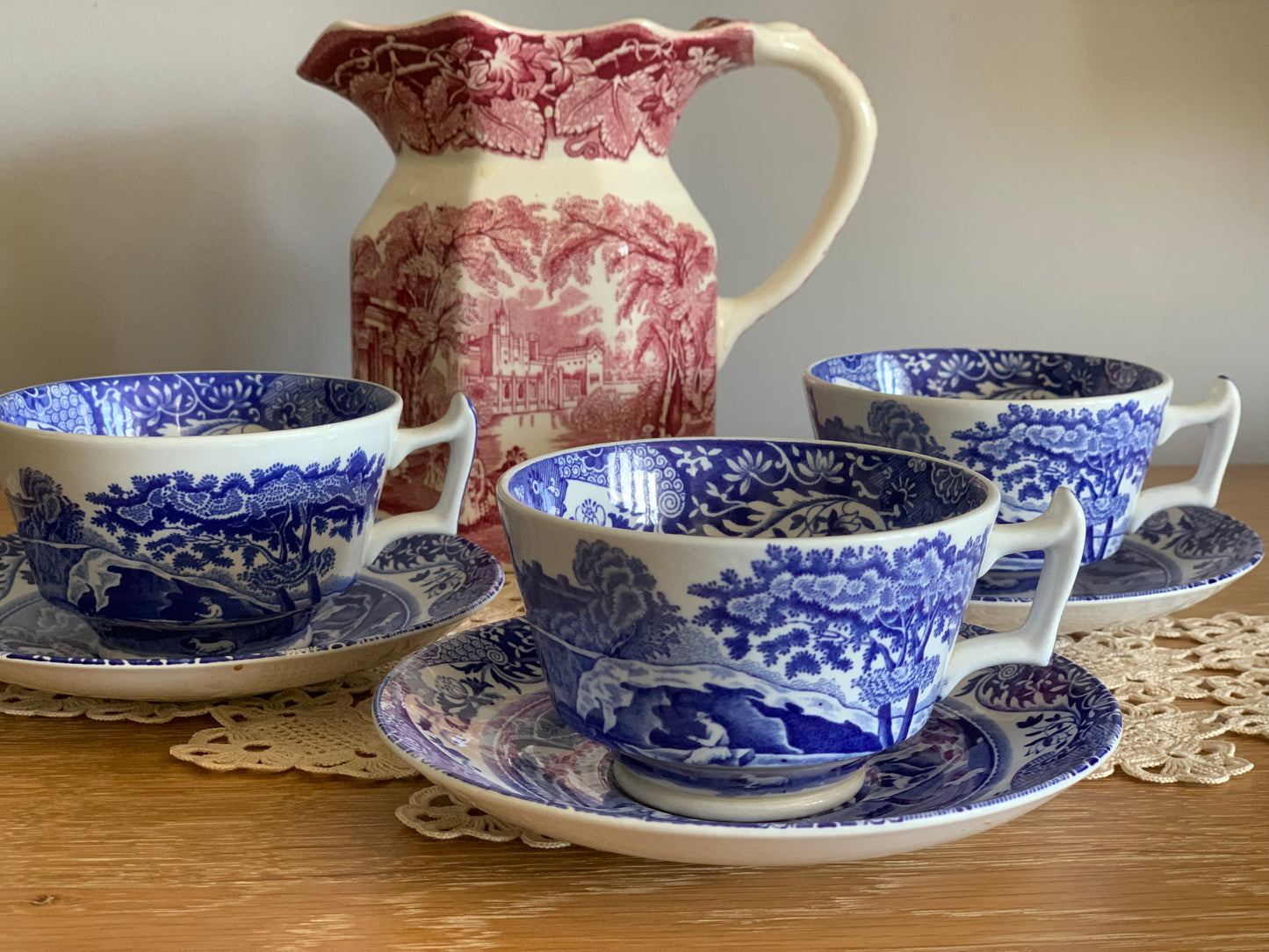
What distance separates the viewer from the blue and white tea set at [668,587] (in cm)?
33

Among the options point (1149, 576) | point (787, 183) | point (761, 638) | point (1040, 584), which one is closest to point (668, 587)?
point (761, 638)

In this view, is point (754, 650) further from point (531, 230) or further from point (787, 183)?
point (787, 183)

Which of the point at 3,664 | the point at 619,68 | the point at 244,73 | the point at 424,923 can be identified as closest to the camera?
the point at 424,923

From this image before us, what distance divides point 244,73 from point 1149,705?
678 millimetres

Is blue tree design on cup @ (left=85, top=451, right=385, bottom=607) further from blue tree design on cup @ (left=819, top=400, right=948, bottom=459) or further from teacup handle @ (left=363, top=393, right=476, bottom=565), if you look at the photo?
blue tree design on cup @ (left=819, top=400, right=948, bottom=459)

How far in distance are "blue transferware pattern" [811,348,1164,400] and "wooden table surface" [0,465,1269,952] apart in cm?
28

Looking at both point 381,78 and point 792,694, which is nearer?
point 792,694

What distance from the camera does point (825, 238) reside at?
0.69 meters

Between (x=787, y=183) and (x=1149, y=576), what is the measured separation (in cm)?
42

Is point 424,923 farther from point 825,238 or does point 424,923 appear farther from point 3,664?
point 825,238

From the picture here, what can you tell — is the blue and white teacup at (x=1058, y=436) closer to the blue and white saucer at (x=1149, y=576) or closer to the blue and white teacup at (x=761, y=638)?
the blue and white saucer at (x=1149, y=576)

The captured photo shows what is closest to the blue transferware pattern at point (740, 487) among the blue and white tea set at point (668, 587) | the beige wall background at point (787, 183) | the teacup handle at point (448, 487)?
the blue and white tea set at point (668, 587)

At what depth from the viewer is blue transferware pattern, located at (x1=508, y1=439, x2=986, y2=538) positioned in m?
0.43

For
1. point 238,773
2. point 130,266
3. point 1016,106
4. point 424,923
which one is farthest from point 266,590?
point 1016,106
